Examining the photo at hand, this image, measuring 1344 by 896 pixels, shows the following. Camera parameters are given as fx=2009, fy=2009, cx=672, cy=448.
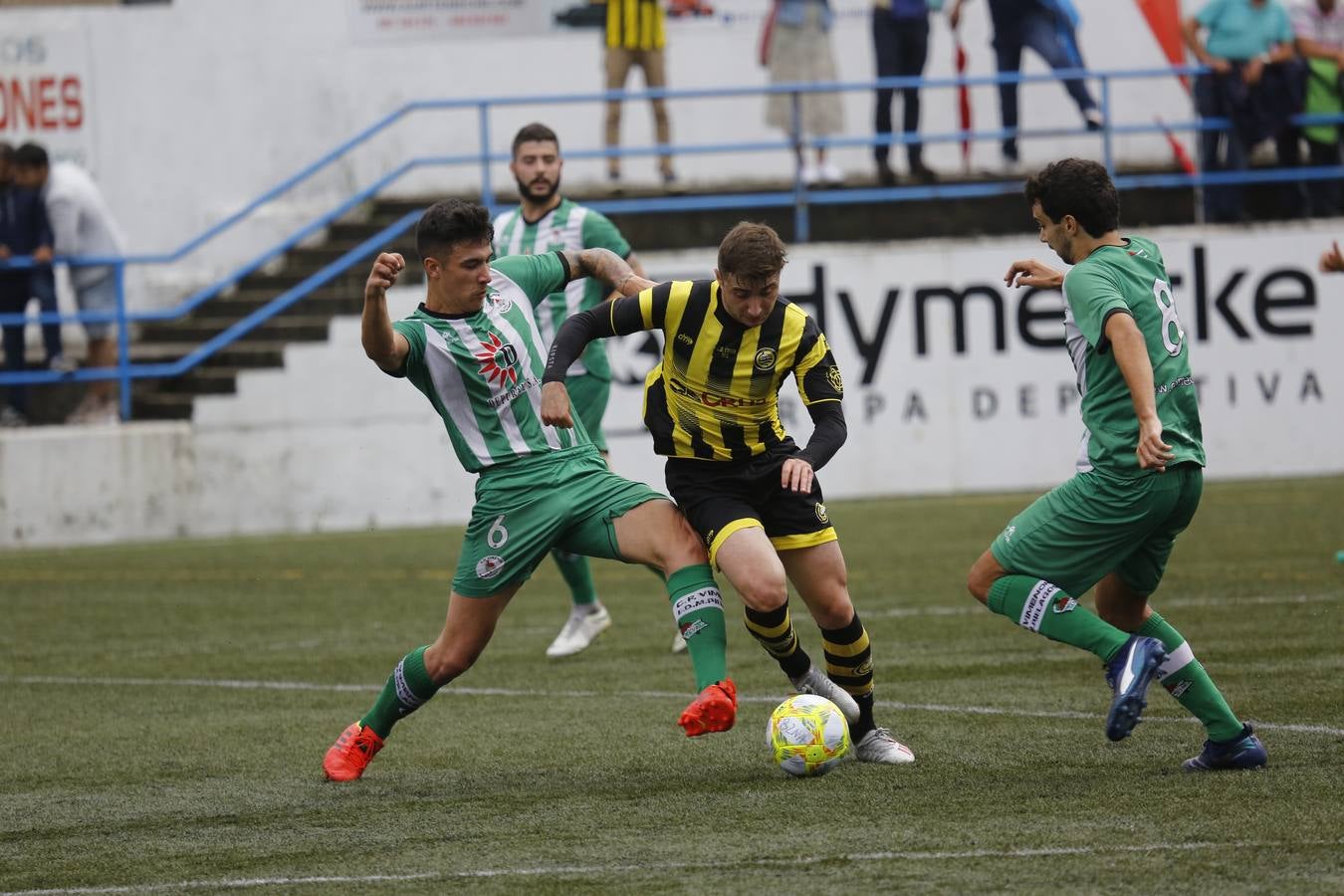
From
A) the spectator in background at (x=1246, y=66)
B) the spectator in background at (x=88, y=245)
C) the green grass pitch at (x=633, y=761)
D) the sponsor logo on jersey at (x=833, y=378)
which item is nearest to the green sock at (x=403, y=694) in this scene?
the green grass pitch at (x=633, y=761)

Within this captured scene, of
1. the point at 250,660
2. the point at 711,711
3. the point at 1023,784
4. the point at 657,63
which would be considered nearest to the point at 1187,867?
the point at 1023,784

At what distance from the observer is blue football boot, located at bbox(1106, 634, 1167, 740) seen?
218 inches

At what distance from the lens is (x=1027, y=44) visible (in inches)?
738

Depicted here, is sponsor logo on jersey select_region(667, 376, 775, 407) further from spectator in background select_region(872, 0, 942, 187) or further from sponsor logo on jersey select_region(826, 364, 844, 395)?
spectator in background select_region(872, 0, 942, 187)

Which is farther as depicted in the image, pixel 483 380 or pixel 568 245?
pixel 568 245

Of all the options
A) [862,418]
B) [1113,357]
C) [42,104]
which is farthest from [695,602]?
[42,104]

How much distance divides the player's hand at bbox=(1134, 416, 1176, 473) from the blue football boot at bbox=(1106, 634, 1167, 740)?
517 mm

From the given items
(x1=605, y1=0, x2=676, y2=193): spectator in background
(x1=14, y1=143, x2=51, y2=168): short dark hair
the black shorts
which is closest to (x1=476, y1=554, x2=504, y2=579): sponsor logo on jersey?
the black shorts

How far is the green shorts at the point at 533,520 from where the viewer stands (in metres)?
6.46

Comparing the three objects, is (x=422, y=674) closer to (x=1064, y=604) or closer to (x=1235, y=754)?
(x=1064, y=604)

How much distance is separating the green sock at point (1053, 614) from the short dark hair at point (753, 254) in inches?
46.5

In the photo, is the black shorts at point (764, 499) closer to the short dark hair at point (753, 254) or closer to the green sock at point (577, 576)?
the short dark hair at point (753, 254)

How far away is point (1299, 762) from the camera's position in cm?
593

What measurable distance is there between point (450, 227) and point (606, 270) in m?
0.74
